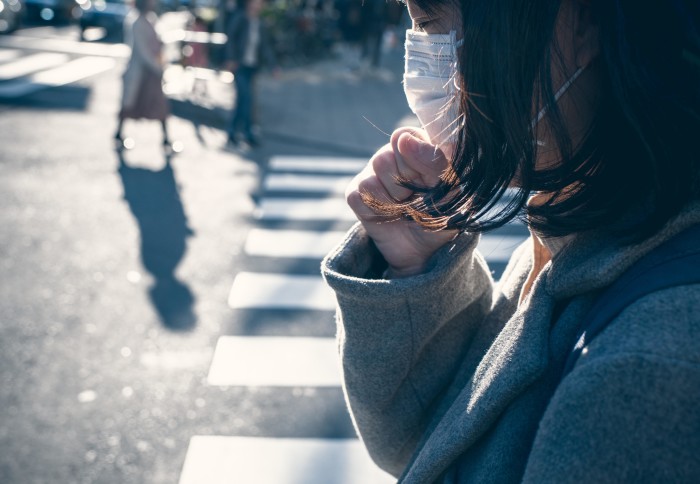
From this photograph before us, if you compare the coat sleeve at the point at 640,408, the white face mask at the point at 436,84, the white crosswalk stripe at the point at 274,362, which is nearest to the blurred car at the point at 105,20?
the white crosswalk stripe at the point at 274,362

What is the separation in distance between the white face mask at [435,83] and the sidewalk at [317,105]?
922 cm

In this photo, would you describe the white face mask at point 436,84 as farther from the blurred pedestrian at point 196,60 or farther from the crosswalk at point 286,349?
the blurred pedestrian at point 196,60

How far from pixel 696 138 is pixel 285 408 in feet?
11.3

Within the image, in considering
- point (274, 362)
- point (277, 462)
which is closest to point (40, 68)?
point (274, 362)

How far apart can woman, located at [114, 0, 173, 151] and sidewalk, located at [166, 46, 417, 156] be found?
200 cm

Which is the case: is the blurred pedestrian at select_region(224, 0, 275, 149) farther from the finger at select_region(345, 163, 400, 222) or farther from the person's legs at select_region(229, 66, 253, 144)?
the finger at select_region(345, 163, 400, 222)

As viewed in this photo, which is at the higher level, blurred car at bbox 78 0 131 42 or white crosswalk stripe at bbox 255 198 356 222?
white crosswalk stripe at bbox 255 198 356 222

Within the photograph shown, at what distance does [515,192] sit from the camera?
115cm

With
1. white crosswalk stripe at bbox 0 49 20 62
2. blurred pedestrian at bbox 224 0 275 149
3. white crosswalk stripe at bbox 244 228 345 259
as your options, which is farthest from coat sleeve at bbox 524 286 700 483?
white crosswalk stripe at bbox 0 49 20 62

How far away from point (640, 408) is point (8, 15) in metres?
25.7

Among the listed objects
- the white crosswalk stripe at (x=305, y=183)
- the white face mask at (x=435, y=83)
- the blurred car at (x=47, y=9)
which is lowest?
the blurred car at (x=47, y=9)

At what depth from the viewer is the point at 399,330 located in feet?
4.52

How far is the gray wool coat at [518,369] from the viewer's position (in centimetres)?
77

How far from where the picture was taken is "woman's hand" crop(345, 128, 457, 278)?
4.24 feet
